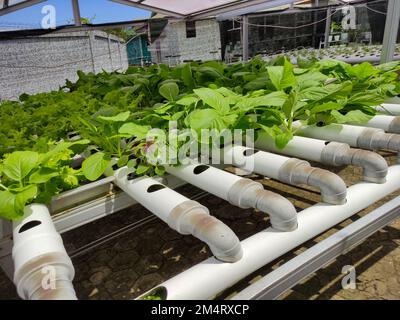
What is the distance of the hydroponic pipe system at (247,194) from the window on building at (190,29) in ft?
20.2

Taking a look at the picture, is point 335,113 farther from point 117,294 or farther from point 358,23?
point 358,23

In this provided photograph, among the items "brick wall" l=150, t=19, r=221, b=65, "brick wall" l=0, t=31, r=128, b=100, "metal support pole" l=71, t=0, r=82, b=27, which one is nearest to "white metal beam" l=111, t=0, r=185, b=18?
"brick wall" l=150, t=19, r=221, b=65

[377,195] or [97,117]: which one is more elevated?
[97,117]

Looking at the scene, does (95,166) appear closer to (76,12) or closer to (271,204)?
(271,204)

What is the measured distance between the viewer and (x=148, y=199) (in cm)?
116

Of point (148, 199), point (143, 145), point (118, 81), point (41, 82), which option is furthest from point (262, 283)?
point (41, 82)

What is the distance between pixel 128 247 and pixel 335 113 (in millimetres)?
1372

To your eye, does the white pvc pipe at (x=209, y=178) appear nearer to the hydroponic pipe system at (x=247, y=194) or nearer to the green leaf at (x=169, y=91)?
the hydroponic pipe system at (x=247, y=194)

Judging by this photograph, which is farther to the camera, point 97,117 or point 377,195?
point 97,117

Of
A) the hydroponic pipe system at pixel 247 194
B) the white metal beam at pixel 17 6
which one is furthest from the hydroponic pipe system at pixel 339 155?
the white metal beam at pixel 17 6

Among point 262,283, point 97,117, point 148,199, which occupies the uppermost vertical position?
point 97,117

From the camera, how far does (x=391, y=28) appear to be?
2.92 metres

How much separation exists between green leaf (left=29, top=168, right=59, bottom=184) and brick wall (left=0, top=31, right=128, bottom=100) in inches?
189

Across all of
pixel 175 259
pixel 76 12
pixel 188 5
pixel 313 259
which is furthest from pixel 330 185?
pixel 188 5
